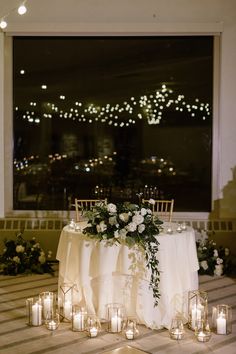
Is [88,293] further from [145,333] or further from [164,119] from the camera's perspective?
[164,119]

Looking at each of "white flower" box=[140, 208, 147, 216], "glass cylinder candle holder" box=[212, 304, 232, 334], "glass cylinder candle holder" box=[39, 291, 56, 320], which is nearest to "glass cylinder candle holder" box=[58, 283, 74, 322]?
"glass cylinder candle holder" box=[39, 291, 56, 320]

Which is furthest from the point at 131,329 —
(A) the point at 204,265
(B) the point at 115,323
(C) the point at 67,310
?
(A) the point at 204,265

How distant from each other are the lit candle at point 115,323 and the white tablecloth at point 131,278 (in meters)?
0.17

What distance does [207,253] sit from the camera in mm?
6238

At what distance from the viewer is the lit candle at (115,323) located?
4035mm

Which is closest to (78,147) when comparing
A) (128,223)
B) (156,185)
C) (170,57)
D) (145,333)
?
(156,185)

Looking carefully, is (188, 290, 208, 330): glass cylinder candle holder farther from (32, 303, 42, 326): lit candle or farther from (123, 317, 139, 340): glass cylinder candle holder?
(32, 303, 42, 326): lit candle

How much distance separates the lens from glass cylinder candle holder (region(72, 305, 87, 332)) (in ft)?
13.3

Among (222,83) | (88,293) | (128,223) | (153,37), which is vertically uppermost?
(153,37)

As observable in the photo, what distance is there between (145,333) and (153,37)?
161 inches

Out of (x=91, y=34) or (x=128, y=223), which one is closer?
(x=128, y=223)

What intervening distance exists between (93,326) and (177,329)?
0.66 metres

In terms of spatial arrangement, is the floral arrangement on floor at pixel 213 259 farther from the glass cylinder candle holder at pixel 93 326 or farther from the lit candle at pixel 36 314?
the lit candle at pixel 36 314

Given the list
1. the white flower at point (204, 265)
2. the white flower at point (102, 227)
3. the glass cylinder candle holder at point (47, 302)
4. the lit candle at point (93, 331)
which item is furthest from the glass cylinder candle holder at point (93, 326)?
the white flower at point (204, 265)
